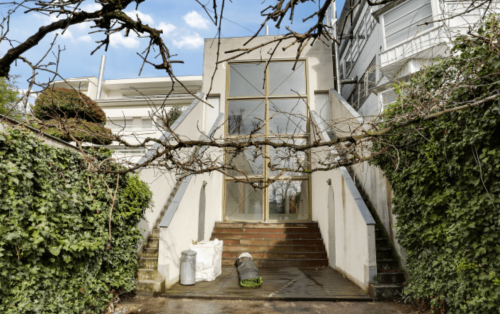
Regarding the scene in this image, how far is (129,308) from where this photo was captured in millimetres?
5109

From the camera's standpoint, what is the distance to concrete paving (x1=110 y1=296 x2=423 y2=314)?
506cm

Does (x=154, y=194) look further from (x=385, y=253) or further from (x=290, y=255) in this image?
(x=385, y=253)

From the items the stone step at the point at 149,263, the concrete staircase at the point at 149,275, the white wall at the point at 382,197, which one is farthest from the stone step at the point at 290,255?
the stone step at the point at 149,263

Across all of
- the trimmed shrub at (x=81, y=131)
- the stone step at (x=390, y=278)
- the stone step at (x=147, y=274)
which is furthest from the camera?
the stone step at (x=147, y=274)

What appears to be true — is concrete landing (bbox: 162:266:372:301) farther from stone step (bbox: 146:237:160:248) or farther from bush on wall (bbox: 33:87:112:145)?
bush on wall (bbox: 33:87:112:145)

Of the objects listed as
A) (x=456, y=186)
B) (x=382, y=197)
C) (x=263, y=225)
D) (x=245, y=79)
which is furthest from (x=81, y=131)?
(x=245, y=79)

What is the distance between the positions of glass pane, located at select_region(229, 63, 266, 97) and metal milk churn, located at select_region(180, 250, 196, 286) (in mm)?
7737

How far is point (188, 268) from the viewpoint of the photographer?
661cm

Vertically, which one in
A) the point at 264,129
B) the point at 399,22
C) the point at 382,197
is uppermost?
the point at 399,22

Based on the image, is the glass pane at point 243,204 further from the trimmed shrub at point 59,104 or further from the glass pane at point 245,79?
the trimmed shrub at point 59,104

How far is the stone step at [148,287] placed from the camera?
5777mm

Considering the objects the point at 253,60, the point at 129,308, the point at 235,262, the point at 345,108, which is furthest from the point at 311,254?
the point at 253,60

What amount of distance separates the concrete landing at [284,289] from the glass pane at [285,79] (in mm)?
7361

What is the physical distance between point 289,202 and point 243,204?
1.72m
